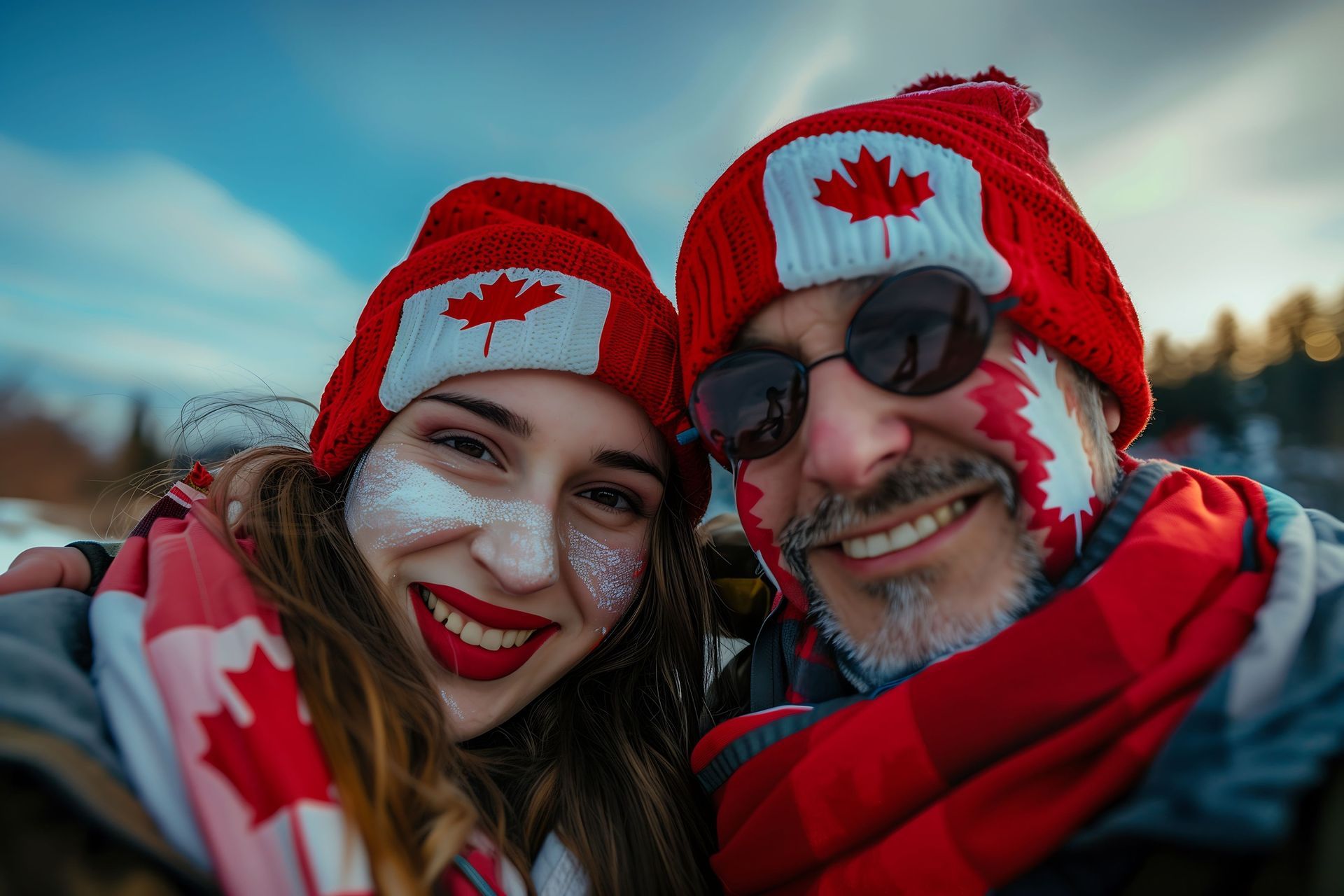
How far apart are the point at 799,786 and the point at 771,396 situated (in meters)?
0.79

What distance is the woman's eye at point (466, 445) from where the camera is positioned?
1.74 meters

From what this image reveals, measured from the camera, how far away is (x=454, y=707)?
1636mm

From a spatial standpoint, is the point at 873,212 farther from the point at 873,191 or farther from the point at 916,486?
the point at 916,486

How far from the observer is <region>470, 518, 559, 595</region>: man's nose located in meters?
1.58

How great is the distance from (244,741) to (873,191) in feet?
5.15

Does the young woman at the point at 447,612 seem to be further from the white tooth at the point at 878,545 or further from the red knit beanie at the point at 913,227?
the white tooth at the point at 878,545

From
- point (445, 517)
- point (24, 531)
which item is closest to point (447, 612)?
point (445, 517)

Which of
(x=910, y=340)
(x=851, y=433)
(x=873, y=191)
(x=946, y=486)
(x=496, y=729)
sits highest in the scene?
(x=873, y=191)

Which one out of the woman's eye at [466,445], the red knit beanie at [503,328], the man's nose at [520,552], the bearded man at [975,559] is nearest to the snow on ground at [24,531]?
the red knit beanie at [503,328]

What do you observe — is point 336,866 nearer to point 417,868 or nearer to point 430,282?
point 417,868

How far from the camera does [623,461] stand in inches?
70.8

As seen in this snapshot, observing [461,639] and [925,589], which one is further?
[461,639]

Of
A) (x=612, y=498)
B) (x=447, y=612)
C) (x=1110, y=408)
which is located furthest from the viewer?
(x=612, y=498)

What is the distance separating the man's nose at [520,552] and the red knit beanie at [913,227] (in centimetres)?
54
